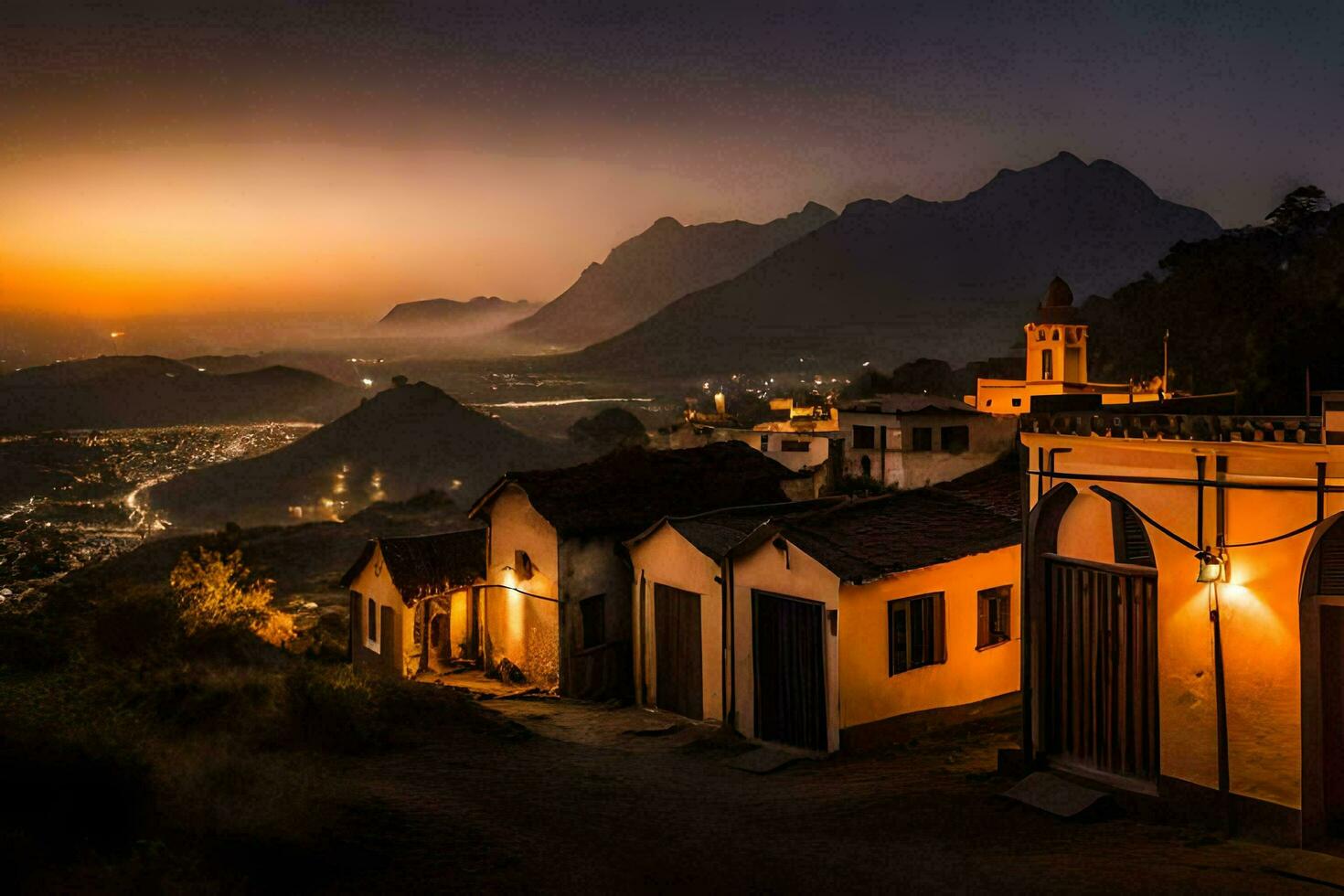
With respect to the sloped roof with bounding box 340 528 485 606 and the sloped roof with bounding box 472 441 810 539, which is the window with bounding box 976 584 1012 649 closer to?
the sloped roof with bounding box 472 441 810 539

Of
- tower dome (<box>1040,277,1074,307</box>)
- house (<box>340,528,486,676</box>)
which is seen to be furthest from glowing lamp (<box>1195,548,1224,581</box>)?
tower dome (<box>1040,277,1074,307</box>)

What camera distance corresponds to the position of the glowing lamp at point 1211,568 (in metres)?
9.48

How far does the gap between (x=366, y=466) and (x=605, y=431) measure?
2201 cm

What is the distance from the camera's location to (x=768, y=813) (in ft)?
37.7

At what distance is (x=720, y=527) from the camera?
62.6 ft

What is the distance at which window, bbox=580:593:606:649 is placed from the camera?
21.3 meters

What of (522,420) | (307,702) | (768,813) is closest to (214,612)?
(307,702)

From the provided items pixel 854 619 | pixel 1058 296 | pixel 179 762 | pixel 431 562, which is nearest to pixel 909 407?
pixel 1058 296

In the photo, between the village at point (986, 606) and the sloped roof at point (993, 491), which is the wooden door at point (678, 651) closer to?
the village at point (986, 606)

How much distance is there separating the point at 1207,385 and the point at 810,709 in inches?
1885

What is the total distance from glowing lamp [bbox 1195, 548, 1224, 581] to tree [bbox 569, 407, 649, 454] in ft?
245

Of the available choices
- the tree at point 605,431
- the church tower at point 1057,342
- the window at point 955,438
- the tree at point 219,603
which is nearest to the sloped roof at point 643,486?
the tree at point 219,603

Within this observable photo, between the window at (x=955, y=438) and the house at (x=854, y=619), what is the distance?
25.5 m

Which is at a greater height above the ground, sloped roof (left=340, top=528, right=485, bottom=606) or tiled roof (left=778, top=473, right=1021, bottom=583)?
tiled roof (left=778, top=473, right=1021, bottom=583)
